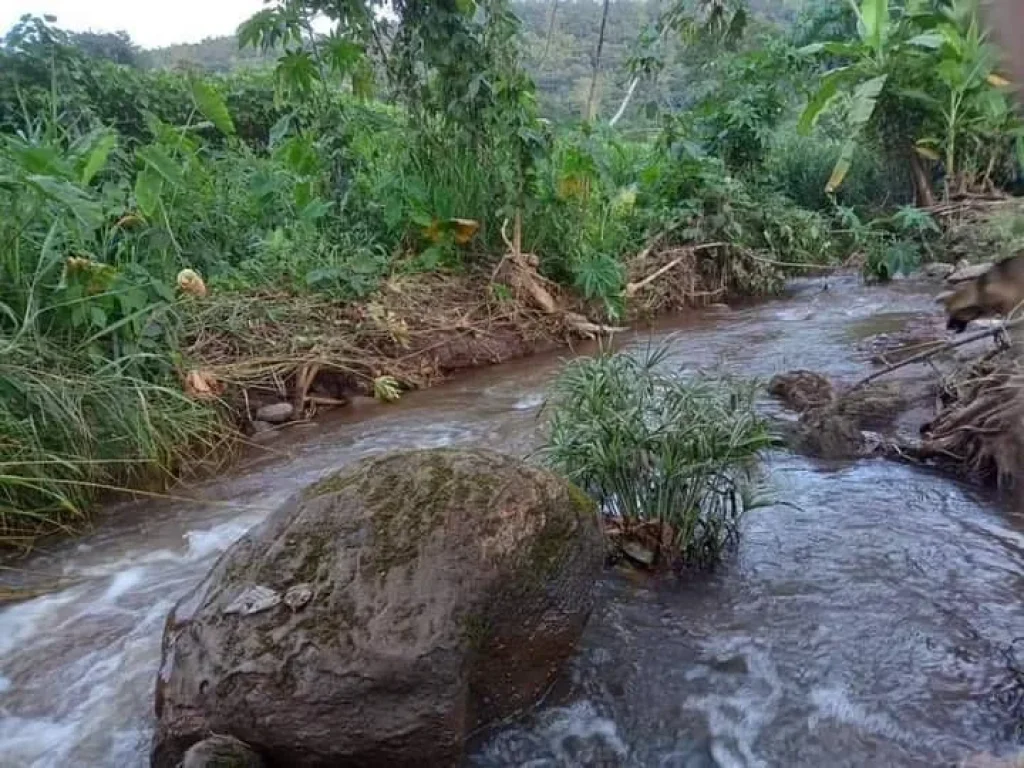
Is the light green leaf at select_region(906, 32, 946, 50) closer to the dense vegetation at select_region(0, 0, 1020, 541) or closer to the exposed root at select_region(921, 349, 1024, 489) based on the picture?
the dense vegetation at select_region(0, 0, 1020, 541)

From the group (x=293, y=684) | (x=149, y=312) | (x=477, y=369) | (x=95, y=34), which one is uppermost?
(x=95, y=34)

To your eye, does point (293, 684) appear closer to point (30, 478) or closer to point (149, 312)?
point (30, 478)

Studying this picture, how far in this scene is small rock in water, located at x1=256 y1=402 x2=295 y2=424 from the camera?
15.9ft

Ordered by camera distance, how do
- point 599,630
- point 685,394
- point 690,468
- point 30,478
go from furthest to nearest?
point 30,478 < point 685,394 < point 690,468 < point 599,630

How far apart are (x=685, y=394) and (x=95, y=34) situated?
1306cm

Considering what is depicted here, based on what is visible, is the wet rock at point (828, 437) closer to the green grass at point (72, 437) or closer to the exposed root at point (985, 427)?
the exposed root at point (985, 427)

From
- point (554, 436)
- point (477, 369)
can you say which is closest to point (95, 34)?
point (477, 369)

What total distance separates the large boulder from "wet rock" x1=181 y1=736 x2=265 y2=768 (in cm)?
3

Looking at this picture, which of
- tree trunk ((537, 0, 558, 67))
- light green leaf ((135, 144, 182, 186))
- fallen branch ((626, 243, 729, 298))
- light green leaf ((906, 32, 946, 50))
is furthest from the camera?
fallen branch ((626, 243, 729, 298))

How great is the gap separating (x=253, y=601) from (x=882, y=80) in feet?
22.4

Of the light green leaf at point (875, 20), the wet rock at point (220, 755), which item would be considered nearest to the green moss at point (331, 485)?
the wet rock at point (220, 755)

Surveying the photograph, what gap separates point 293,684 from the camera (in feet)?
6.21

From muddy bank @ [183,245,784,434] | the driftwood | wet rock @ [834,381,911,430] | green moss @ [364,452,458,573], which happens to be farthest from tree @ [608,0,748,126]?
green moss @ [364,452,458,573]

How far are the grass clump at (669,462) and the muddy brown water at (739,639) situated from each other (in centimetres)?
15
